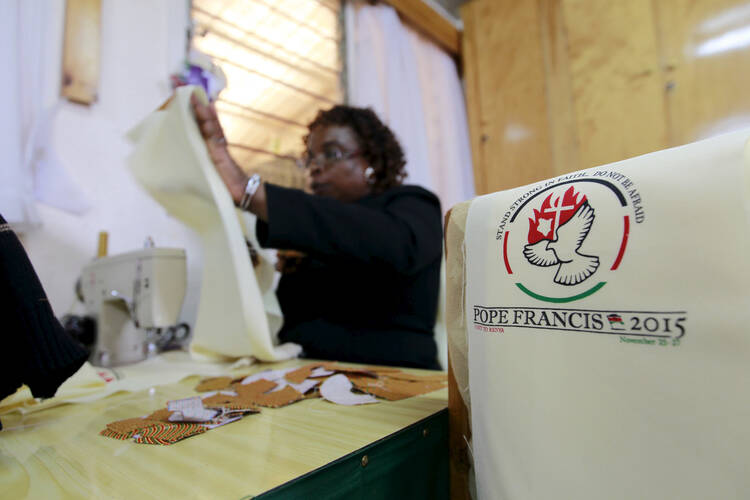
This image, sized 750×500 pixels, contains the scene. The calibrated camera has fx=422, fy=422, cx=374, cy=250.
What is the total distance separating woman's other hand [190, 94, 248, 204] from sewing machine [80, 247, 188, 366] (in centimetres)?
24

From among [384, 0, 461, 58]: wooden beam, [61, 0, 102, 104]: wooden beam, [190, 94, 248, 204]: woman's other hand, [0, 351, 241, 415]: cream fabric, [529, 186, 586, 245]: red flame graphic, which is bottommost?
[0, 351, 241, 415]: cream fabric

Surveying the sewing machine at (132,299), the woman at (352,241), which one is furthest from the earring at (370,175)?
the sewing machine at (132,299)

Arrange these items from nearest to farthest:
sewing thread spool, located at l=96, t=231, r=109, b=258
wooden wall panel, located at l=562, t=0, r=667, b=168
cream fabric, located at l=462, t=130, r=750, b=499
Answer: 1. cream fabric, located at l=462, t=130, r=750, b=499
2. sewing thread spool, located at l=96, t=231, r=109, b=258
3. wooden wall panel, located at l=562, t=0, r=667, b=168

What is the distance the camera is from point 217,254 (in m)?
0.99

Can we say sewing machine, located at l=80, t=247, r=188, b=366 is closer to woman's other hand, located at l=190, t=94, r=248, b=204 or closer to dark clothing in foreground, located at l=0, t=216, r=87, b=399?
woman's other hand, located at l=190, t=94, r=248, b=204

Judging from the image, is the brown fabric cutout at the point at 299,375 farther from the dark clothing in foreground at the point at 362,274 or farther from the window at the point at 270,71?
the window at the point at 270,71

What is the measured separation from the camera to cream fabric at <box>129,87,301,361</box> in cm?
89

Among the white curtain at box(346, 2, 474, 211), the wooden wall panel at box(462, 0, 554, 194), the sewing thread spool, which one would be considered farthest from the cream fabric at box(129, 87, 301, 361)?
the wooden wall panel at box(462, 0, 554, 194)

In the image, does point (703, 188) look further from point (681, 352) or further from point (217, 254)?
point (217, 254)

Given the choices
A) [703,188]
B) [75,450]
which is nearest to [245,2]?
[75,450]

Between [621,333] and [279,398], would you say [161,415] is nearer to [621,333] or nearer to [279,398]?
[279,398]

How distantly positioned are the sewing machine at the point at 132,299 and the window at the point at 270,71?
2.63 ft

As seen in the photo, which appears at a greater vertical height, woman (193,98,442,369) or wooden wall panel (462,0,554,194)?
wooden wall panel (462,0,554,194)

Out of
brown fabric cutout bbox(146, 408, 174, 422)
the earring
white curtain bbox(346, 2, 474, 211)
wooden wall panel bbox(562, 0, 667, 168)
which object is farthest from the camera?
white curtain bbox(346, 2, 474, 211)
